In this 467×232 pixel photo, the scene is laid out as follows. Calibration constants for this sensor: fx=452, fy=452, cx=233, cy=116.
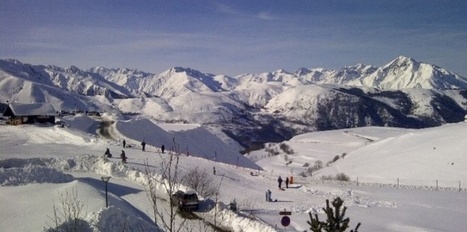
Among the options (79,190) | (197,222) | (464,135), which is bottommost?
(197,222)

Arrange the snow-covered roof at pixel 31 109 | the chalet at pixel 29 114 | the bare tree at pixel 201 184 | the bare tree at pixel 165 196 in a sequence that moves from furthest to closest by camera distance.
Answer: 1. the snow-covered roof at pixel 31 109
2. the chalet at pixel 29 114
3. the bare tree at pixel 201 184
4. the bare tree at pixel 165 196

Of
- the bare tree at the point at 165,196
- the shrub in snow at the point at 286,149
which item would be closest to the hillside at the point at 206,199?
the bare tree at the point at 165,196

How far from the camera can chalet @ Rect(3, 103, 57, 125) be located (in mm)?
66812

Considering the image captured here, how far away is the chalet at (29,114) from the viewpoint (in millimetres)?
66812

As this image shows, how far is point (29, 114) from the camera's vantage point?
68.2m

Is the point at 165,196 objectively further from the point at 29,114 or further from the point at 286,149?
the point at 286,149

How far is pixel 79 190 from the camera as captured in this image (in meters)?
20.5

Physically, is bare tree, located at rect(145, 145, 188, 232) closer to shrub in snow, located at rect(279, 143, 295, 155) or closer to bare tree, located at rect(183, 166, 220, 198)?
bare tree, located at rect(183, 166, 220, 198)

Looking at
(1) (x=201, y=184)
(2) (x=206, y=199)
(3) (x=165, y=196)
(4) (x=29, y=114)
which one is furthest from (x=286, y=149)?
(2) (x=206, y=199)

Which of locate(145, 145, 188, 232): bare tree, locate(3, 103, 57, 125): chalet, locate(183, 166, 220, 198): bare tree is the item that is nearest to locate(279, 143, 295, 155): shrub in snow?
locate(3, 103, 57, 125): chalet

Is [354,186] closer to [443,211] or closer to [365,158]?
[443,211]

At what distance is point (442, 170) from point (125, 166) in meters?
Result: 45.5

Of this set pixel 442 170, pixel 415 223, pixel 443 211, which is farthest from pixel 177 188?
pixel 442 170

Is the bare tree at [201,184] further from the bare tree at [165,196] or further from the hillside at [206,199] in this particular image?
the bare tree at [165,196]
